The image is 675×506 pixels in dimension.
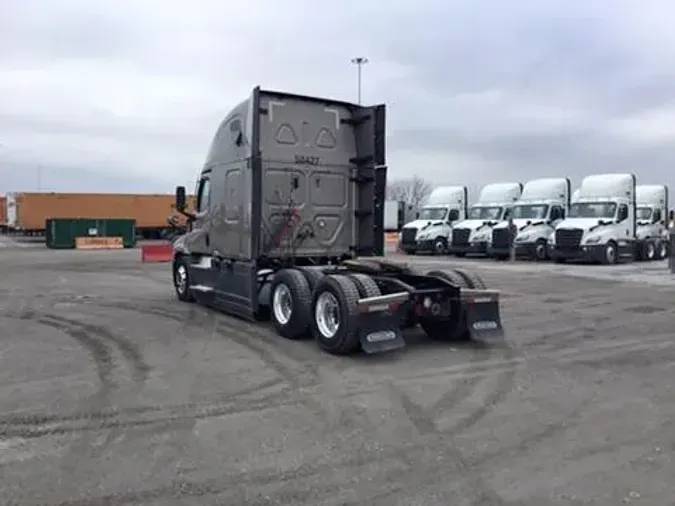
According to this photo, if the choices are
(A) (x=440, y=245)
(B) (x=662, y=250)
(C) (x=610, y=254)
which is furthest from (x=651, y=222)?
(A) (x=440, y=245)

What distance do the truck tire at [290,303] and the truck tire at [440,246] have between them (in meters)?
25.8

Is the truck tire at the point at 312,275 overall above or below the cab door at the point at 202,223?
below

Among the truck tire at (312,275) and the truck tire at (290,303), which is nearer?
the truck tire at (290,303)

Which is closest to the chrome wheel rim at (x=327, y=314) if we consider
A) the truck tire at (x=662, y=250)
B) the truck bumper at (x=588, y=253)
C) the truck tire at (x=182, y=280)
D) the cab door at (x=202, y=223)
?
the cab door at (x=202, y=223)

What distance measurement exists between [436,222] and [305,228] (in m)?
25.2

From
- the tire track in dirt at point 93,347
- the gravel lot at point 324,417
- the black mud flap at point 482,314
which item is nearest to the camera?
the gravel lot at point 324,417

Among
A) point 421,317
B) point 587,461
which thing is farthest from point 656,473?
point 421,317

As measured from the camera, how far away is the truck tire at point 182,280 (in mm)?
14141

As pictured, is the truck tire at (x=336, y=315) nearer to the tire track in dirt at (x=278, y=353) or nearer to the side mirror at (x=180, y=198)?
the tire track in dirt at (x=278, y=353)

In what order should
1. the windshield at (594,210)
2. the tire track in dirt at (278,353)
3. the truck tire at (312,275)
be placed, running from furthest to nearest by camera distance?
the windshield at (594,210) → the truck tire at (312,275) → the tire track in dirt at (278,353)

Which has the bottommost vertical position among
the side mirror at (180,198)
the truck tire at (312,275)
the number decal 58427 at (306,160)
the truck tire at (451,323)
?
the truck tire at (451,323)

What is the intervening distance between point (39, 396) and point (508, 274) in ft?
59.5

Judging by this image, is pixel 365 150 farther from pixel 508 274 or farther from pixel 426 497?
pixel 508 274

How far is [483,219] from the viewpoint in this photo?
112 ft
